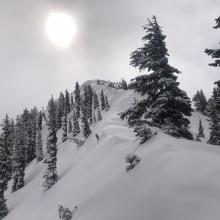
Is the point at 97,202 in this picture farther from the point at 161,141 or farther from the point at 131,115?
the point at 131,115

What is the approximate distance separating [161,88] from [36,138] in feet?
328

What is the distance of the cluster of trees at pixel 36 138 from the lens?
46.5 m

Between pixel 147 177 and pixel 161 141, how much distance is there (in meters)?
3.86

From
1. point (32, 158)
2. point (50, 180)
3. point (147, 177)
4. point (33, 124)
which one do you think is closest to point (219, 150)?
point (147, 177)

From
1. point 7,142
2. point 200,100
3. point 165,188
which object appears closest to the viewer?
point 165,188

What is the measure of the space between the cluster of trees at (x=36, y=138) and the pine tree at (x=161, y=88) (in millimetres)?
26417

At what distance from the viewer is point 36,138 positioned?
384ft

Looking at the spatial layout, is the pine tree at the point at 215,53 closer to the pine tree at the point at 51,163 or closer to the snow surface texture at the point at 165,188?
the snow surface texture at the point at 165,188

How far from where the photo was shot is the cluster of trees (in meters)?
46.5

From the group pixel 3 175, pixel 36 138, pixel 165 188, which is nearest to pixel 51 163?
pixel 3 175

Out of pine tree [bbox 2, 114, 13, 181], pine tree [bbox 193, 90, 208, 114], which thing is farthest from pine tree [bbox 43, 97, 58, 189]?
pine tree [bbox 193, 90, 208, 114]

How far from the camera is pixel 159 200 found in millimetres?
11984

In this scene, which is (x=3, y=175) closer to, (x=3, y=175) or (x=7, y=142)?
(x=3, y=175)

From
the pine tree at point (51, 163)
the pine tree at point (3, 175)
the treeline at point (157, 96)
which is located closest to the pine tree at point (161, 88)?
the treeline at point (157, 96)
